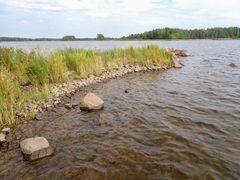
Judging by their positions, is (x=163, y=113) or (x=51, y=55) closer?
(x=163, y=113)

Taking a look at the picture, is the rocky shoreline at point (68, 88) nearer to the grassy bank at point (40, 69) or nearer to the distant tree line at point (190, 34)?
the grassy bank at point (40, 69)

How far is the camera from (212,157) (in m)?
5.93

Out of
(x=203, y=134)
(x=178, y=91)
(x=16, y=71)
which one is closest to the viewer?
(x=203, y=134)

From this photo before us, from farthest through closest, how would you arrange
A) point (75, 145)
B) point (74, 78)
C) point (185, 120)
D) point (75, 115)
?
point (74, 78) < point (75, 115) < point (185, 120) < point (75, 145)

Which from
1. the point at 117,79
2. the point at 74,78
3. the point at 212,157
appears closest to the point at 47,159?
the point at 212,157

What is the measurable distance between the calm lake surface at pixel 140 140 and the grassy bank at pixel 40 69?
1032mm

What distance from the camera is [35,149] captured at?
20.1ft

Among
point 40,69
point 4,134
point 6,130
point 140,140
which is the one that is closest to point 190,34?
point 40,69

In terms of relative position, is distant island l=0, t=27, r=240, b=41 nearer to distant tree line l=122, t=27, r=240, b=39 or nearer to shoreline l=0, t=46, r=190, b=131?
distant tree line l=122, t=27, r=240, b=39

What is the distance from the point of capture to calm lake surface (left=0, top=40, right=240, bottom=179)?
5465 millimetres

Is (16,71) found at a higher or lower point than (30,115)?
higher

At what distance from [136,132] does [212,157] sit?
99.9 inches

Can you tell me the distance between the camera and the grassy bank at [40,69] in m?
7.99

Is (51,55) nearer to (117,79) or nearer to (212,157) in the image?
(117,79)
